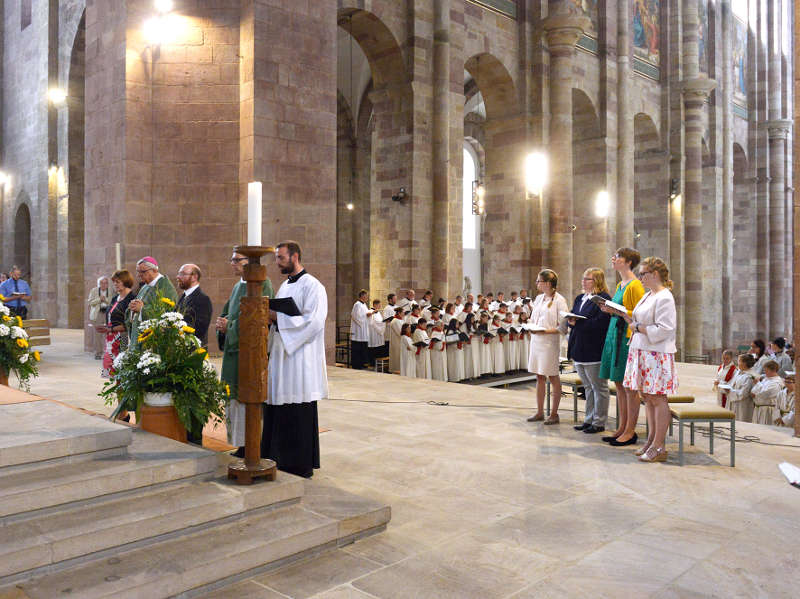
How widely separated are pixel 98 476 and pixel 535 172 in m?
16.9

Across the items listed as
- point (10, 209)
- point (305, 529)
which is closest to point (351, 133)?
point (10, 209)

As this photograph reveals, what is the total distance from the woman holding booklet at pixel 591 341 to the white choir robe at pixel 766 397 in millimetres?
4414

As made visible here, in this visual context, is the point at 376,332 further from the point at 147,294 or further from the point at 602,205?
the point at 602,205

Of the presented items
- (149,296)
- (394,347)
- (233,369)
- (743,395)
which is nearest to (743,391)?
(743,395)

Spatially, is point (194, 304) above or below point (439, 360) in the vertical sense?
above

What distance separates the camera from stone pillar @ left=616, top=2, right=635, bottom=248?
71.7ft

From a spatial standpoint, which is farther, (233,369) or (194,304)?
(194,304)

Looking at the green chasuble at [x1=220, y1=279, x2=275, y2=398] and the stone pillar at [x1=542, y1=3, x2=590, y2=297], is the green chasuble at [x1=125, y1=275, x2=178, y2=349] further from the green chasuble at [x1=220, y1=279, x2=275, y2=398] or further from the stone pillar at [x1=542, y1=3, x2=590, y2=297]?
the stone pillar at [x1=542, y1=3, x2=590, y2=297]

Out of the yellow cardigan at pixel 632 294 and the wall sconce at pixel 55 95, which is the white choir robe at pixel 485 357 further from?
the wall sconce at pixel 55 95

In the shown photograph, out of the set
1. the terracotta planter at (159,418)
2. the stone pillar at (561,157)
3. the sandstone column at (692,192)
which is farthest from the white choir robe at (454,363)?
the sandstone column at (692,192)

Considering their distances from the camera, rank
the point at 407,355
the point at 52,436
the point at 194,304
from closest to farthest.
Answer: the point at 52,436 < the point at 194,304 < the point at 407,355

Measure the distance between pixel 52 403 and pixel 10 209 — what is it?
1967 cm

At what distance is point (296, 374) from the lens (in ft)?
15.4

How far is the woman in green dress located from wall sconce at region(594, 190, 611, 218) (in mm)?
14091
